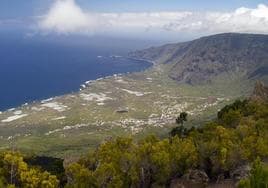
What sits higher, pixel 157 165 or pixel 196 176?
pixel 157 165

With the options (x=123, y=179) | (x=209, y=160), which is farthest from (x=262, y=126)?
(x=123, y=179)

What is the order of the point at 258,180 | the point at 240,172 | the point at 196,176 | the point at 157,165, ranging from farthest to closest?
the point at 157,165 → the point at 196,176 → the point at 240,172 → the point at 258,180

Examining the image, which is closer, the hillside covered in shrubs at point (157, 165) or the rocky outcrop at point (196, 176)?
Result: the hillside covered in shrubs at point (157, 165)

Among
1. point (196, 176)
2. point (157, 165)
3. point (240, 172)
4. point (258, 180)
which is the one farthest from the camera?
point (157, 165)

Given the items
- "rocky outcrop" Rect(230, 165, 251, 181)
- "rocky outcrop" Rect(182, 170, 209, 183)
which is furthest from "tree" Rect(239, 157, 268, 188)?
"rocky outcrop" Rect(182, 170, 209, 183)

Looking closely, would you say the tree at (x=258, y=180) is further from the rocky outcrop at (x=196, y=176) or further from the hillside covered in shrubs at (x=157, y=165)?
the rocky outcrop at (x=196, y=176)

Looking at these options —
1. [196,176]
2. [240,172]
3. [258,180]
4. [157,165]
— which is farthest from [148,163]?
[258,180]

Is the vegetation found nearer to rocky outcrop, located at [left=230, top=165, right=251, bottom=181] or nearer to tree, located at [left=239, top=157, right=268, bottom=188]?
rocky outcrop, located at [left=230, top=165, right=251, bottom=181]

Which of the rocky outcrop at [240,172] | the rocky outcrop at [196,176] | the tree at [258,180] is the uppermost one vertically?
the tree at [258,180]

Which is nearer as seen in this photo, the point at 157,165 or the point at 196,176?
the point at 196,176

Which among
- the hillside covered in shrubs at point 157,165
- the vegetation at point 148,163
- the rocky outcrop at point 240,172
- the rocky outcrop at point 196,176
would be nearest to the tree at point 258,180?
the rocky outcrop at point 240,172

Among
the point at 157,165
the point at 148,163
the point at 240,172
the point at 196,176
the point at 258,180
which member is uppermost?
the point at 258,180

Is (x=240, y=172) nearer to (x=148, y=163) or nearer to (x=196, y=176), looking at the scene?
(x=196, y=176)
